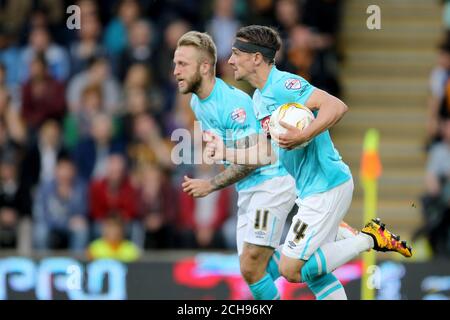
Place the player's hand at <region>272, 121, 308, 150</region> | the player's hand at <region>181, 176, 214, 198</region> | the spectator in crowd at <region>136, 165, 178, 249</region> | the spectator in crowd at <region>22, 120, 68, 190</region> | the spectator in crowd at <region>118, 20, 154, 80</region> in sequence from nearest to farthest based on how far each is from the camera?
the player's hand at <region>272, 121, 308, 150</region> → the player's hand at <region>181, 176, 214, 198</region> → the spectator in crowd at <region>118, 20, 154, 80</region> → the spectator in crowd at <region>136, 165, 178, 249</region> → the spectator in crowd at <region>22, 120, 68, 190</region>

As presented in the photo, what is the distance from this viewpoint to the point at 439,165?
47.4 feet

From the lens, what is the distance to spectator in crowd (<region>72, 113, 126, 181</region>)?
14.4m

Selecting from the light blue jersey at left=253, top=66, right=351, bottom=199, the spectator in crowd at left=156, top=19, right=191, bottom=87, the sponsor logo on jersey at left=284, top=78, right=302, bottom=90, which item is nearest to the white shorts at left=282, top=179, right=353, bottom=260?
the light blue jersey at left=253, top=66, right=351, bottom=199

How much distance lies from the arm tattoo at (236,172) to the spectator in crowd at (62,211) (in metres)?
4.93

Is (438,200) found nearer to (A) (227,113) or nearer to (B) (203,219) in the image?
(B) (203,219)

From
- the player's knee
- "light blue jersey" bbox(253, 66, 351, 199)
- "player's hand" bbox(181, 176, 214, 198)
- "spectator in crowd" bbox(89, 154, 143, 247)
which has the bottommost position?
"spectator in crowd" bbox(89, 154, 143, 247)

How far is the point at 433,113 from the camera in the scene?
1388 centimetres

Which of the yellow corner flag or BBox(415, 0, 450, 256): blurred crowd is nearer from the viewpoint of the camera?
the yellow corner flag

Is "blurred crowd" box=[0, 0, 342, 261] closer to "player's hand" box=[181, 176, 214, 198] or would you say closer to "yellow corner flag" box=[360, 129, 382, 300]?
"yellow corner flag" box=[360, 129, 382, 300]

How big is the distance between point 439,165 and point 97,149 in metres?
3.56

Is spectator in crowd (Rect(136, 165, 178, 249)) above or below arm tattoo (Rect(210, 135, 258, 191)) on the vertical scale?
below

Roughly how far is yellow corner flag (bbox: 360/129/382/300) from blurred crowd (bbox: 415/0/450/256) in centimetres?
75

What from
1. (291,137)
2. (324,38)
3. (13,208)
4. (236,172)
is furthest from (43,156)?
(291,137)

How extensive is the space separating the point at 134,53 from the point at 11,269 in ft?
8.22
